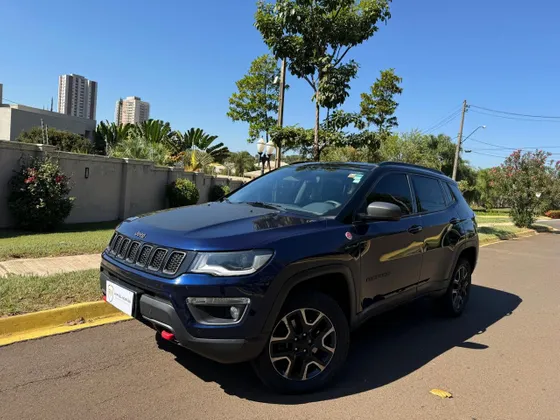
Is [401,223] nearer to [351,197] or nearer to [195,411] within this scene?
[351,197]

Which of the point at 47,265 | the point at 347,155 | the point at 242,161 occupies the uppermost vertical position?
the point at 242,161

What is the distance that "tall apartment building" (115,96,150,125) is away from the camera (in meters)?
75.6

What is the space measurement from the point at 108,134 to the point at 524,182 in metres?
32.1

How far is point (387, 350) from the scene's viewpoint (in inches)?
172

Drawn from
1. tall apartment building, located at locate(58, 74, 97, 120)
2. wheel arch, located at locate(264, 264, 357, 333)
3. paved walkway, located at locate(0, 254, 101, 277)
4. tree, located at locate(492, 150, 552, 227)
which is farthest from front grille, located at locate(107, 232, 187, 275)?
tall apartment building, located at locate(58, 74, 97, 120)

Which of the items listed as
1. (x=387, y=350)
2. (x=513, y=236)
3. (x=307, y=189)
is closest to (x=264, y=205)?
(x=307, y=189)

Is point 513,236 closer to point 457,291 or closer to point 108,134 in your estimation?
point 457,291

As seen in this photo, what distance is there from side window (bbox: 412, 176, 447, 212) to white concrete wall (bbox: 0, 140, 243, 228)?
30.7ft

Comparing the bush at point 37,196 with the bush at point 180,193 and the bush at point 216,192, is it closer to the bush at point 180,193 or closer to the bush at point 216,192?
the bush at point 180,193

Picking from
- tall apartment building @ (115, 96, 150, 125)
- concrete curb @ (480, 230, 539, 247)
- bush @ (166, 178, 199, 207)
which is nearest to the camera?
bush @ (166, 178, 199, 207)

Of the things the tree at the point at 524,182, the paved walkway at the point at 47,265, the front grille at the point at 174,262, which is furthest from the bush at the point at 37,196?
the tree at the point at 524,182

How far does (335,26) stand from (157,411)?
9299 mm

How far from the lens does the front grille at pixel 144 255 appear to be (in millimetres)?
3107

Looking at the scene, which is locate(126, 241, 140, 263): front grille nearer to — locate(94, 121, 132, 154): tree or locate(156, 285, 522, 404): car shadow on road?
locate(156, 285, 522, 404): car shadow on road
